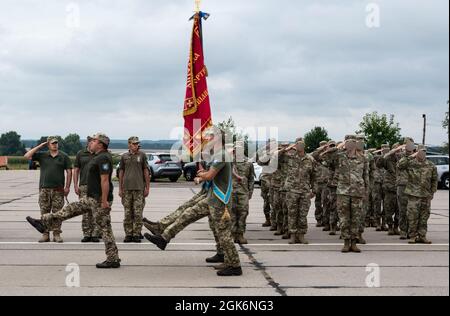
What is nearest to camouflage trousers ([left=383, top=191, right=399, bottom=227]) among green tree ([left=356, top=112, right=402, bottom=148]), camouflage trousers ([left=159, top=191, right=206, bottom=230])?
camouflage trousers ([left=159, top=191, right=206, bottom=230])

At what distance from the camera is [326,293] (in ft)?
22.2

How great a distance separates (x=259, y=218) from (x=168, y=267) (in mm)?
7079

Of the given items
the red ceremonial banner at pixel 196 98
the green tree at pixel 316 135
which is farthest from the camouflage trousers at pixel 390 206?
the green tree at pixel 316 135

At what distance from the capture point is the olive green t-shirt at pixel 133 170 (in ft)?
35.6

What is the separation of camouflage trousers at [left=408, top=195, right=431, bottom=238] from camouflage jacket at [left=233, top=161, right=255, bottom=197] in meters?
2.95

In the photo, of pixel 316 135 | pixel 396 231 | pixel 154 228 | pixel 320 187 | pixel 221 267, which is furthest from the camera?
pixel 316 135

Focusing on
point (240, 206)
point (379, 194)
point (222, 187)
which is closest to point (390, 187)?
point (379, 194)

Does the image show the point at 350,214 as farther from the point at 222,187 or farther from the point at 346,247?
the point at 222,187

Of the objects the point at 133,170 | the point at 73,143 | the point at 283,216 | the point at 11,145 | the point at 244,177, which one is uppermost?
the point at 11,145

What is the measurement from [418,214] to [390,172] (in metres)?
1.88

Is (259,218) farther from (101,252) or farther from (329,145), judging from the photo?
(101,252)

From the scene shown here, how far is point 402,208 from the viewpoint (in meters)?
11.9

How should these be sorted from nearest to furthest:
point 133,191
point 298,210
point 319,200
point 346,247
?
point 346,247
point 298,210
point 133,191
point 319,200

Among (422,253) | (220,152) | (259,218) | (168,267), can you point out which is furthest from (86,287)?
(259,218)
